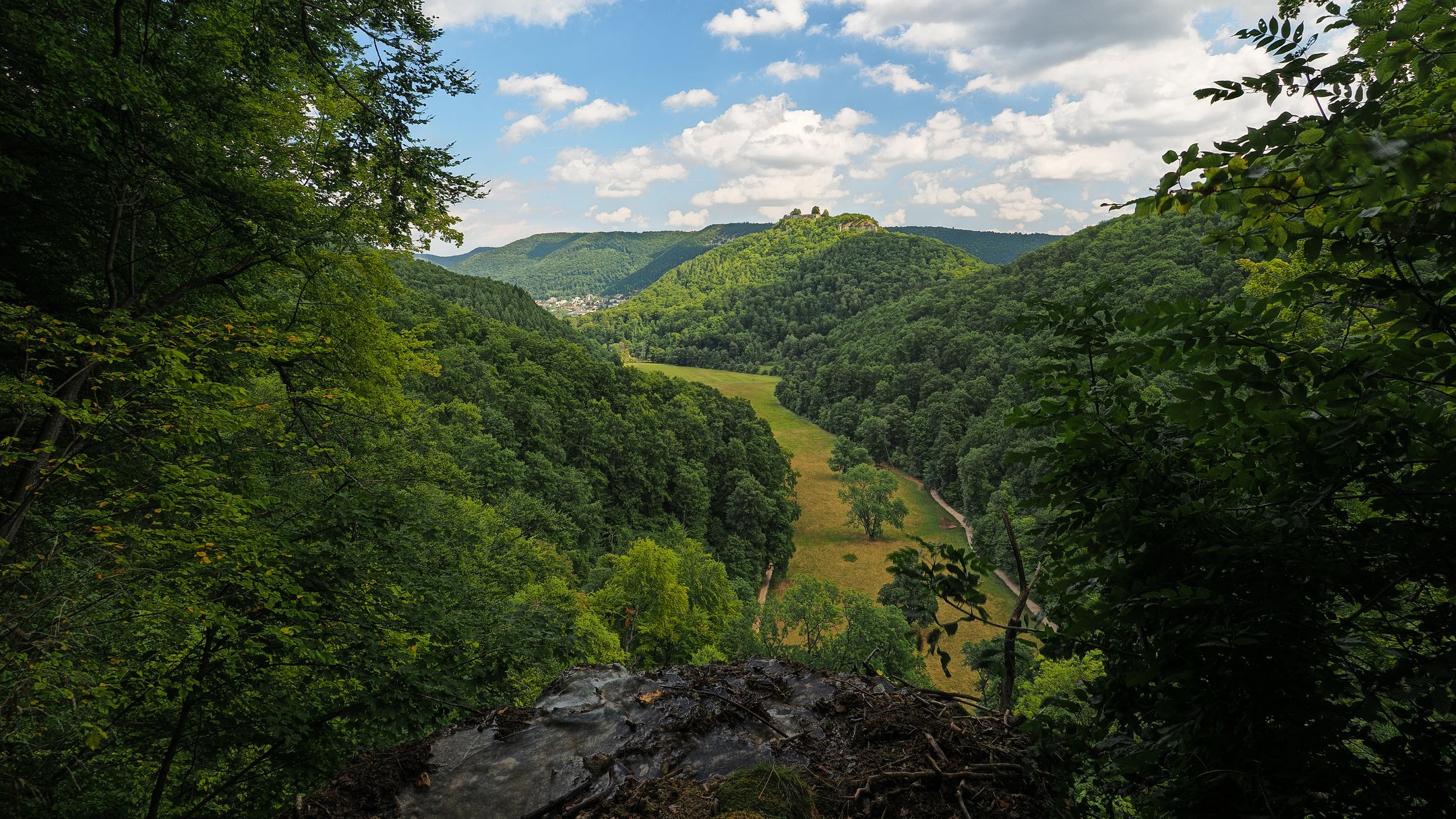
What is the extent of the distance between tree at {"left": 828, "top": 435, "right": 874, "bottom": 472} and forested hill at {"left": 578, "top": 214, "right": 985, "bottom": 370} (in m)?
73.4

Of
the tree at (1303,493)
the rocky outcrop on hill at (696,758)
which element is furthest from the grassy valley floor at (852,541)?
the tree at (1303,493)

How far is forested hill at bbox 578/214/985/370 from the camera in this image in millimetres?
156750

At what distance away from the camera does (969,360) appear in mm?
87062

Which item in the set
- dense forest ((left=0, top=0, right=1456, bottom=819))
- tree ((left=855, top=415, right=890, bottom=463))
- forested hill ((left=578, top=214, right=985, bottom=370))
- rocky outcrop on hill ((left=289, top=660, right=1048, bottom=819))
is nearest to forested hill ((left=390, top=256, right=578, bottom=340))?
tree ((left=855, top=415, right=890, bottom=463))

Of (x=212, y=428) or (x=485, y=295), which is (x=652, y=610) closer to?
(x=212, y=428)

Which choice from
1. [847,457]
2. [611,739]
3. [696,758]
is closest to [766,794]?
[696,758]

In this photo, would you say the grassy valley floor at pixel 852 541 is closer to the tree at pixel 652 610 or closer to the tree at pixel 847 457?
the tree at pixel 847 457

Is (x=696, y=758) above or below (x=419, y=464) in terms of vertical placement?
below

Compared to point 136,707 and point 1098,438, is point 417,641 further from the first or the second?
point 1098,438

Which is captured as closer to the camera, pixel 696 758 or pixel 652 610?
pixel 696 758

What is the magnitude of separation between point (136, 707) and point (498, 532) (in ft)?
57.2

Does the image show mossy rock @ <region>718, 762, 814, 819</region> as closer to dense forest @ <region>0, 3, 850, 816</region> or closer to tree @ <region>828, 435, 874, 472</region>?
dense forest @ <region>0, 3, 850, 816</region>

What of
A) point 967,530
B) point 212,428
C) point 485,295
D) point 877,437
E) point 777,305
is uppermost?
point 485,295

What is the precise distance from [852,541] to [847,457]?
18.5 meters
